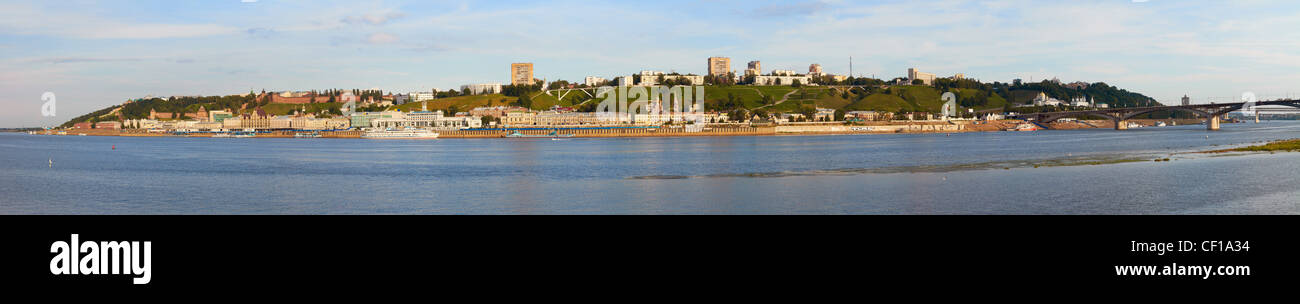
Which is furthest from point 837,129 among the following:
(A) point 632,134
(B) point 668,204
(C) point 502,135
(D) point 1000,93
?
(B) point 668,204

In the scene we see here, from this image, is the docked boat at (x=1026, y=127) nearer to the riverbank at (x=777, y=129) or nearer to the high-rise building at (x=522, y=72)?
the riverbank at (x=777, y=129)

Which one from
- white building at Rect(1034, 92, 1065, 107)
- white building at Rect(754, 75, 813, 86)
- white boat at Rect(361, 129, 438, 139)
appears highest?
white building at Rect(754, 75, 813, 86)

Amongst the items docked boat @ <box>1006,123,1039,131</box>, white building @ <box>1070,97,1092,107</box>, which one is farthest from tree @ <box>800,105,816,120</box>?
white building @ <box>1070,97,1092,107</box>

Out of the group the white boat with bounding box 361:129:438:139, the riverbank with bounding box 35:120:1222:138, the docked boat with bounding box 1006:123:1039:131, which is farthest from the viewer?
the docked boat with bounding box 1006:123:1039:131

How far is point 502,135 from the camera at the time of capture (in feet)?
281

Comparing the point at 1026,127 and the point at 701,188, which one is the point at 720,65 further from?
the point at 701,188

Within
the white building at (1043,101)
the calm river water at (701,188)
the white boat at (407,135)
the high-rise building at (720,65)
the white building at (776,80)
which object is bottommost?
the calm river water at (701,188)

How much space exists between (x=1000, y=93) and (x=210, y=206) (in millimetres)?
144160

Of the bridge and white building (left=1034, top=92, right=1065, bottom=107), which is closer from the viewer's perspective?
the bridge

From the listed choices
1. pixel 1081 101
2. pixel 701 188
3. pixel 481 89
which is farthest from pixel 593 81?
pixel 701 188

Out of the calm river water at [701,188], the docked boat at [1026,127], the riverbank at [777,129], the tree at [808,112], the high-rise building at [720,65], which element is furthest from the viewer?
the high-rise building at [720,65]

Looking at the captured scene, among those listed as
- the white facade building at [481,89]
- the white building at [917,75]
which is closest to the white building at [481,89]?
the white facade building at [481,89]

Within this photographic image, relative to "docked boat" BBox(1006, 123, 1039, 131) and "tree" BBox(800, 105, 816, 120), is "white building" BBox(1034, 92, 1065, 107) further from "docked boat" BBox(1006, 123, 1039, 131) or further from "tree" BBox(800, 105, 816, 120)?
"tree" BBox(800, 105, 816, 120)
